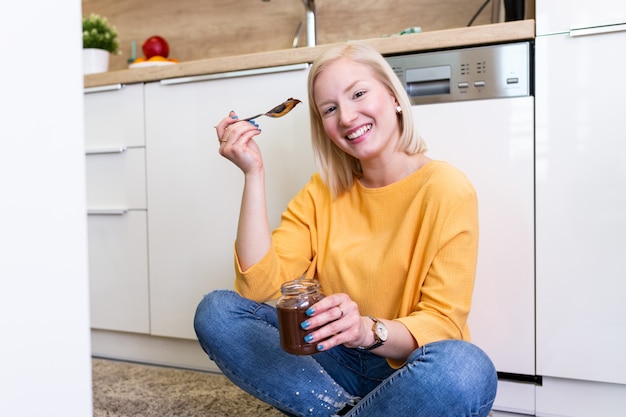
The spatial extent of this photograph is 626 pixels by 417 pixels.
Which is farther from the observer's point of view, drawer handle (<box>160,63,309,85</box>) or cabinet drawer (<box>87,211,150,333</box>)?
cabinet drawer (<box>87,211,150,333</box>)

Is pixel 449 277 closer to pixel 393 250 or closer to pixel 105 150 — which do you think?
pixel 393 250

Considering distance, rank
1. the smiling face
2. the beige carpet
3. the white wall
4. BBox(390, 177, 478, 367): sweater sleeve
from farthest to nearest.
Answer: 1. the beige carpet
2. the smiling face
3. BBox(390, 177, 478, 367): sweater sleeve
4. the white wall

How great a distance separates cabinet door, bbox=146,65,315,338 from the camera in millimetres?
1579

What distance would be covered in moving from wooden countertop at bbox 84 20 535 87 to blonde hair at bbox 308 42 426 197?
0.27 metres

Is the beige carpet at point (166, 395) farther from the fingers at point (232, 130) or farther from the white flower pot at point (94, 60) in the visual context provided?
the white flower pot at point (94, 60)

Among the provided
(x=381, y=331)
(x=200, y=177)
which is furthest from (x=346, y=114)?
(x=200, y=177)

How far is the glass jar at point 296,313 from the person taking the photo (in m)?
0.83

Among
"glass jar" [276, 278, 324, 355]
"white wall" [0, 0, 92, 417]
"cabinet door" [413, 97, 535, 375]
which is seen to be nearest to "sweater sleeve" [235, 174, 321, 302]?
"glass jar" [276, 278, 324, 355]

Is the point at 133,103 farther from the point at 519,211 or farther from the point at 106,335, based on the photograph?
the point at 519,211

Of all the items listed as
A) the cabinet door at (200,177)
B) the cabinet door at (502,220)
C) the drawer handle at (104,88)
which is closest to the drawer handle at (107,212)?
the cabinet door at (200,177)

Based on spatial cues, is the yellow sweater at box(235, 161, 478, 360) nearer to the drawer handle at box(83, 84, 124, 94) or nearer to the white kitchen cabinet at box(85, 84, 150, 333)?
the white kitchen cabinet at box(85, 84, 150, 333)

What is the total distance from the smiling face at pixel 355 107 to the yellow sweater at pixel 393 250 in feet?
0.35

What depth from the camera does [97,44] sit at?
6.70 feet

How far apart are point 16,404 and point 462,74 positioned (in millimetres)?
1158
